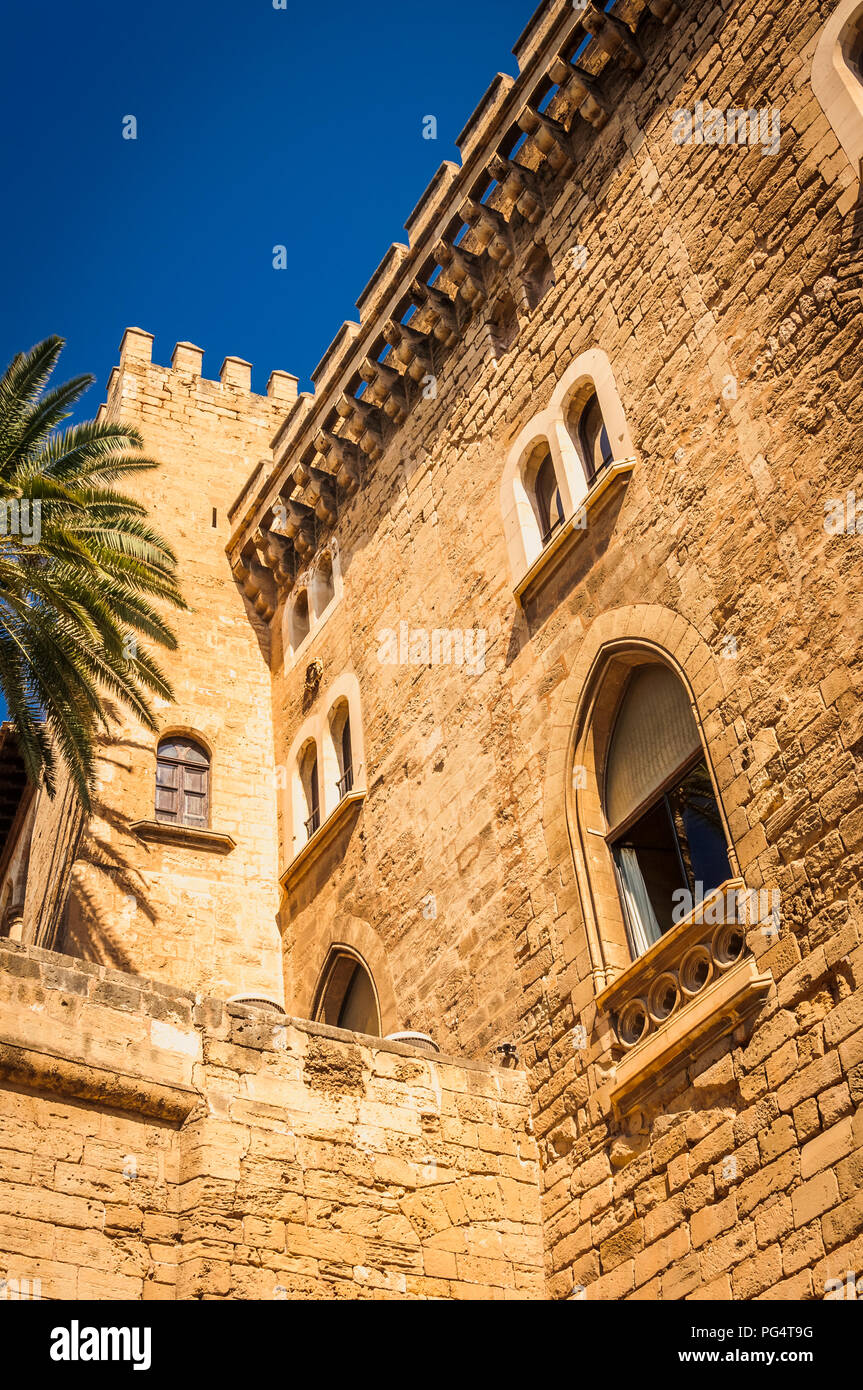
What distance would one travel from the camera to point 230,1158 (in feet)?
25.6

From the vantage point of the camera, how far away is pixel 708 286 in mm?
9469

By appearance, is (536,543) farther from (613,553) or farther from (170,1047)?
(170,1047)

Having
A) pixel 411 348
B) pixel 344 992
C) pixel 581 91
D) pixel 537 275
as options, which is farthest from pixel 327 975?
pixel 581 91

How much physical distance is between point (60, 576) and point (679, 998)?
680 centimetres

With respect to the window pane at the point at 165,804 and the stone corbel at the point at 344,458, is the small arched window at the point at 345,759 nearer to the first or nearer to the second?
the window pane at the point at 165,804

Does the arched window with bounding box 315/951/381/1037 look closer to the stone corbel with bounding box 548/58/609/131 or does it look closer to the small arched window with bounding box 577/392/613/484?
the small arched window with bounding box 577/392/613/484

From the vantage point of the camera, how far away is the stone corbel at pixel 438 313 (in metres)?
13.2

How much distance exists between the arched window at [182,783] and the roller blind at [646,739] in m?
6.12

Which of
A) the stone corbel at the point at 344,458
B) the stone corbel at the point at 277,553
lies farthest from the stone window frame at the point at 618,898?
the stone corbel at the point at 277,553

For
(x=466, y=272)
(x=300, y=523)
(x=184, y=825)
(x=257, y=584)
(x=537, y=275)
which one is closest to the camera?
(x=537, y=275)

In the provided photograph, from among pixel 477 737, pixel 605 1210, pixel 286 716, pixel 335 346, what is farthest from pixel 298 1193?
pixel 335 346

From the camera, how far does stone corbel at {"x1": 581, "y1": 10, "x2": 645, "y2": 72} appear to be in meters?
11.0

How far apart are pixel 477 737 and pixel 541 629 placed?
1.09 m

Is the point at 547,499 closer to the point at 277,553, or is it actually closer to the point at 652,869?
the point at 652,869
